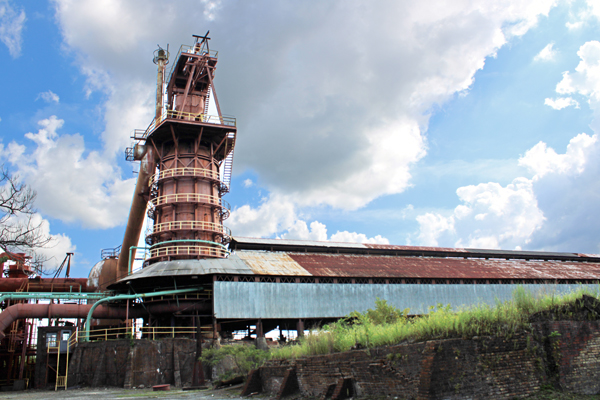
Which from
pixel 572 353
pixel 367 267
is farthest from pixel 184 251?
pixel 572 353

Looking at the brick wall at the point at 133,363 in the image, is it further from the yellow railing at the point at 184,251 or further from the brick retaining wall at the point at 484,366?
the brick retaining wall at the point at 484,366

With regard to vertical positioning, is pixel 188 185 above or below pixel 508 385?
above

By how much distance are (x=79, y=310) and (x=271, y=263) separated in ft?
42.1

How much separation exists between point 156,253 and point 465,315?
2847cm

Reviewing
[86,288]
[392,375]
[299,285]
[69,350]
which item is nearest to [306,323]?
[299,285]

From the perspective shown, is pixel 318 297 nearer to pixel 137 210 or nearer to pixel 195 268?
pixel 195 268

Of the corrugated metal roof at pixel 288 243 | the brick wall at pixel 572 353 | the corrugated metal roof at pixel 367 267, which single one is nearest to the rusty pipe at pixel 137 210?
the corrugated metal roof at pixel 367 267

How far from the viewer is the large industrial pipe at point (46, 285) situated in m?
32.8

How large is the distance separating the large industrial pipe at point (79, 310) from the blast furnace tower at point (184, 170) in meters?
4.81

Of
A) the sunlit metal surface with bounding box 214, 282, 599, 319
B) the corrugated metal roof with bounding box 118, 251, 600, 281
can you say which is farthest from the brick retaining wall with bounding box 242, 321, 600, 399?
the corrugated metal roof with bounding box 118, 251, 600, 281

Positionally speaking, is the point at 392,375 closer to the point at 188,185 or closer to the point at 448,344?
the point at 448,344

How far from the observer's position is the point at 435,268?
3688 cm

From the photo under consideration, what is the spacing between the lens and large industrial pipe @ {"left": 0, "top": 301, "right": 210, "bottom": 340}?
2656 cm

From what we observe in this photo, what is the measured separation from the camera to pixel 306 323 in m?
32.1
